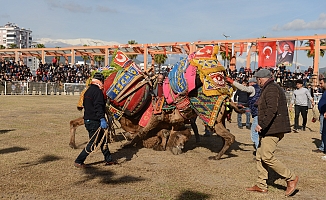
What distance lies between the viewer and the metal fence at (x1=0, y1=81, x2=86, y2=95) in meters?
24.3

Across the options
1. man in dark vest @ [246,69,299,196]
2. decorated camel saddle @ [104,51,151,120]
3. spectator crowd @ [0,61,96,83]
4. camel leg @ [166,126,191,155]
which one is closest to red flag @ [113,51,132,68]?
decorated camel saddle @ [104,51,151,120]

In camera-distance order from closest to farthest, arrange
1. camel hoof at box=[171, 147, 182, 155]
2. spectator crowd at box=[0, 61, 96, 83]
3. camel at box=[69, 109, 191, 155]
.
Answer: camel hoof at box=[171, 147, 182, 155]
camel at box=[69, 109, 191, 155]
spectator crowd at box=[0, 61, 96, 83]

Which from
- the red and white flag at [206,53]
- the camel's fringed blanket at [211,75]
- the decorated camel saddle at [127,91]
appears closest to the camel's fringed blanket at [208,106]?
the camel's fringed blanket at [211,75]

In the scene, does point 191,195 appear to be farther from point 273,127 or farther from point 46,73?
point 46,73

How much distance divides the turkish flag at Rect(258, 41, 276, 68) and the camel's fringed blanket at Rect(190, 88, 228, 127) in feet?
57.6

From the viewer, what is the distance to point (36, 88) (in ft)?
85.8

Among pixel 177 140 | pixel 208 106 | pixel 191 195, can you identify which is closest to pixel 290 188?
pixel 191 195

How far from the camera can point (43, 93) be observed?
26.7 metres

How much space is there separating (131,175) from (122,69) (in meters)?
2.86

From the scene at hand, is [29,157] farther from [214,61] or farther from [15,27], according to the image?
[15,27]

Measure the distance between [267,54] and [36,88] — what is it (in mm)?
17903

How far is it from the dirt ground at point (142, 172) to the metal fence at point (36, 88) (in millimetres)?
16673

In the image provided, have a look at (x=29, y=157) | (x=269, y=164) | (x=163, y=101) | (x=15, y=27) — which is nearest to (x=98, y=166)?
(x=29, y=157)

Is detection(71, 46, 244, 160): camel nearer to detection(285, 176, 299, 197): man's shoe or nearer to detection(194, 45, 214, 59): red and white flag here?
detection(194, 45, 214, 59): red and white flag
